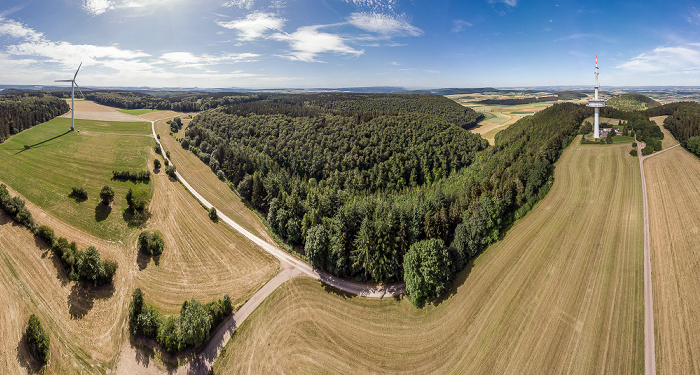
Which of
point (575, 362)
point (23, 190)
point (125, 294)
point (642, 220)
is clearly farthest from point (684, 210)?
point (23, 190)

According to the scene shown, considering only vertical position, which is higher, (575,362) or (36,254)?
(36,254)

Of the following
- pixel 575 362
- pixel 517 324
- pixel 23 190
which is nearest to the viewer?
pixel 575 362

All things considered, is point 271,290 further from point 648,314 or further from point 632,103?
point 632,103

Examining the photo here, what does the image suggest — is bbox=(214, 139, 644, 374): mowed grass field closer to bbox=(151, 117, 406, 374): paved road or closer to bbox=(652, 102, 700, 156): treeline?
bbox=(151, 117, 406, 374): paved road

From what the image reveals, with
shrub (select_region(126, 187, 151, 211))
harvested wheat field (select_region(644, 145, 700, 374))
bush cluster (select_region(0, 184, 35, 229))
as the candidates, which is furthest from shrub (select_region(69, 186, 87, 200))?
harvested wheat field (select_region(644, 145, 700, 374))

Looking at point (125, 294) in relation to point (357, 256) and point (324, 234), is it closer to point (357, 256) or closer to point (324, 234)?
point (324, 234)

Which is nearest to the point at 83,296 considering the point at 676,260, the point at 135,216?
the point at 135,216

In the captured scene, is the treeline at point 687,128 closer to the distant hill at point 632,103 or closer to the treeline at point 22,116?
the distant hill at point 632,103
